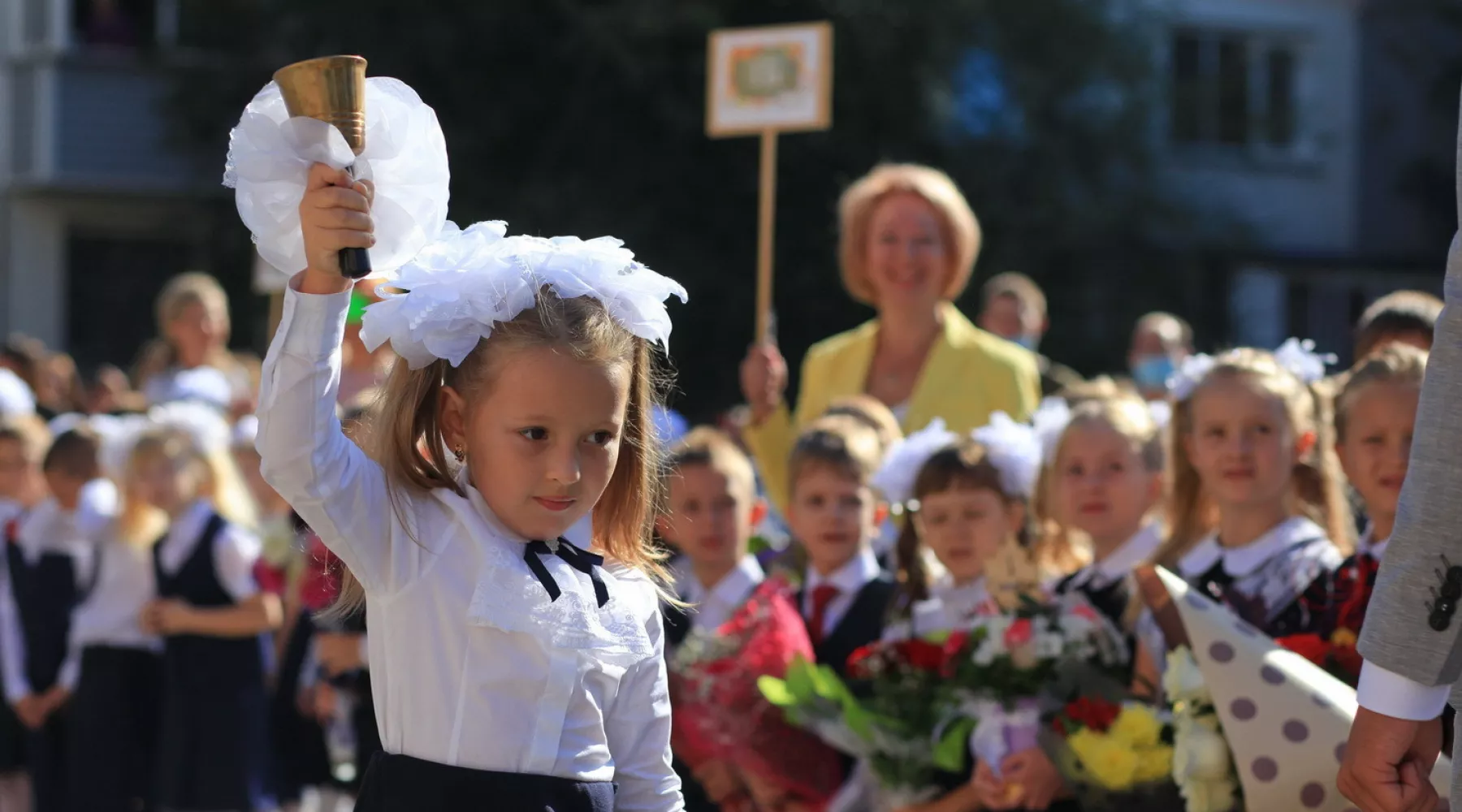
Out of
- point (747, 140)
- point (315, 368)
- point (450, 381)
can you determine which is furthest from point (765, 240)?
point (747, 140)

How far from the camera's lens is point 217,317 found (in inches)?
391

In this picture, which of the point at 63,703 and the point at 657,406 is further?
the point at 63,703

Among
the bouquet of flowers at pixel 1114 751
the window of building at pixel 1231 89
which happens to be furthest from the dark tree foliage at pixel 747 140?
the bouquet of flowers at pixel 1114 751

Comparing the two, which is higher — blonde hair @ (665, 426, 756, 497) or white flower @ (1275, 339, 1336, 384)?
white flower @ (1275, 339, 1336, 384)

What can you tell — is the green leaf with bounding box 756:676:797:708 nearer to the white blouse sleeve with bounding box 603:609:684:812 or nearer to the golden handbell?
the white blouse sleeve with bounding box 603:609:684:812

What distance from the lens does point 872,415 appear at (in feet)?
19.0

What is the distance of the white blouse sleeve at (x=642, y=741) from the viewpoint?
287 cm

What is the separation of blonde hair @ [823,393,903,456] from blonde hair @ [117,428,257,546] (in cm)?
286

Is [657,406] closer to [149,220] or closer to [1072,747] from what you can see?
[1072,747]

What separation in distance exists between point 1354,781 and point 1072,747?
62.4 inches

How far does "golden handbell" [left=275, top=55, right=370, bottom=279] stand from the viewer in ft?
8.23

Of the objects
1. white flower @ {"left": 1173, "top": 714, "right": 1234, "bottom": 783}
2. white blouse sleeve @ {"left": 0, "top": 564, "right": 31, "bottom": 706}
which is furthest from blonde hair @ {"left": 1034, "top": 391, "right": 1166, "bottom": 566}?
white blouse sleeve @ {"left": 0, "top": 564, "right": 31, "bottom": 706}

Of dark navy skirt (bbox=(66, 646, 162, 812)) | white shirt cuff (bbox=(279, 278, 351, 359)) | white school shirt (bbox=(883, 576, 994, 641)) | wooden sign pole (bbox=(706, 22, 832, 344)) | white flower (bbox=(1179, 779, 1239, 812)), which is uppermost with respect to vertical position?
wooden sign pole (bbox=(706, 22, 832, 344))

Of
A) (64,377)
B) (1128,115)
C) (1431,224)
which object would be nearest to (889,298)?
(64,377)
